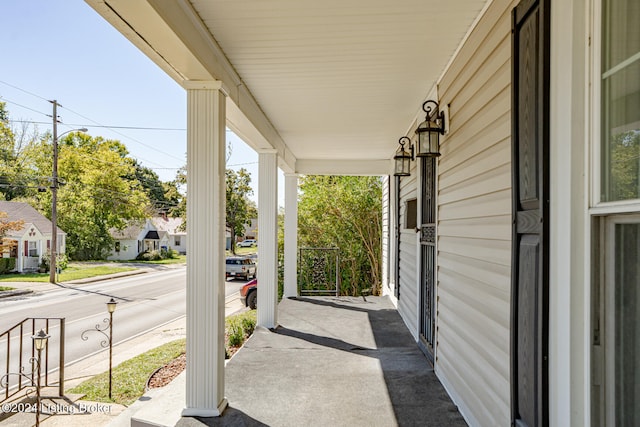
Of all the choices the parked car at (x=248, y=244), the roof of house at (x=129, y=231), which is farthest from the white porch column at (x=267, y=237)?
the parked car at (x=248, y=244)

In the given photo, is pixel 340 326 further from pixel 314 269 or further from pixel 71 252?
pixel 71 252

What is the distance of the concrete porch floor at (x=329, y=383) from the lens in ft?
8.95

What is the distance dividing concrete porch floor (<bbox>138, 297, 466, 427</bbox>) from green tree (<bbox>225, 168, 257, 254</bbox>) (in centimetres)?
1965

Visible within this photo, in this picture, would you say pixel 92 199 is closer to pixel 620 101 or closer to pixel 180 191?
pixel 180 191

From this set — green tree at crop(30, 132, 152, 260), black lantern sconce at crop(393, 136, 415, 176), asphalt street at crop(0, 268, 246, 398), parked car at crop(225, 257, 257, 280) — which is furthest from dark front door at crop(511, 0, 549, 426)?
green tree at crop(30, 132, 152, 260)

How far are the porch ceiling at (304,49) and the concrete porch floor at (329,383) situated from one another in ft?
7.64

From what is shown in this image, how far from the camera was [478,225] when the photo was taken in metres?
2.46

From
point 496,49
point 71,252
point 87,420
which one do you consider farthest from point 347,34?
point 71,252

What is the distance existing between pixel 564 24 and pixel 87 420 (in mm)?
5125

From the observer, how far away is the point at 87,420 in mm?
4180

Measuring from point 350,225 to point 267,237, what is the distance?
15.6 feet

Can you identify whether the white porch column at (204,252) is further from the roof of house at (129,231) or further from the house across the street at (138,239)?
the roof of house at (129,231)

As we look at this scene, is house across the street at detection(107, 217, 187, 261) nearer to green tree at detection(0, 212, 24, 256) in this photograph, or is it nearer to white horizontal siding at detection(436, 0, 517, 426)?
green tree at detection(0, 212, 24, 256)

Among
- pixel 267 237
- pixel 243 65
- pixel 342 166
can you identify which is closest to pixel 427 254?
pixel 267 237
